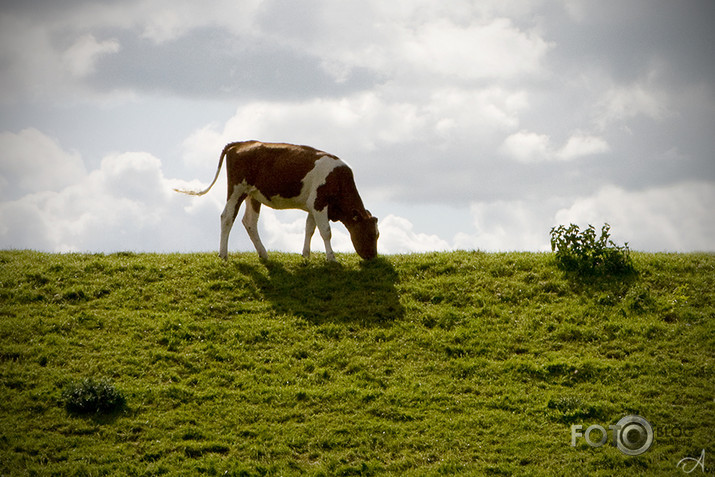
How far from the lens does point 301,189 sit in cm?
2145

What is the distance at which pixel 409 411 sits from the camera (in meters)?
14.5

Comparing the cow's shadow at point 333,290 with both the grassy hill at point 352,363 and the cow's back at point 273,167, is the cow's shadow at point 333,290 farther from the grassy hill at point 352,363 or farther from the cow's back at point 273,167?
the cow's back at point 273,167

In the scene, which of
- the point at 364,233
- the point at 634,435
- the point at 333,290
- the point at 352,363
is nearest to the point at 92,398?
the point at 352,363

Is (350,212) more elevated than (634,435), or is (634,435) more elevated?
Answer: (350,212)

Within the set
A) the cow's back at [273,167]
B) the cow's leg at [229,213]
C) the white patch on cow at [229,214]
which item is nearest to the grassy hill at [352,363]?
the white patch on cow at [229,214]

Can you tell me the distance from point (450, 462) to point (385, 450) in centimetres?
118

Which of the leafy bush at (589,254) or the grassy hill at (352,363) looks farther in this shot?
the leafy bush at (589,254)

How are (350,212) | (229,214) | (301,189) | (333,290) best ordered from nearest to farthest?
(333,290) → (301,189) → (350,212) → (229,214)

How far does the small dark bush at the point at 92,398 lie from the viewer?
47.5 feet

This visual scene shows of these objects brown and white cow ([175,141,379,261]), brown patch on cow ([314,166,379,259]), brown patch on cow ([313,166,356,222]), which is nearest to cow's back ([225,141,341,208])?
brown and white cow ([175,141,379,261])

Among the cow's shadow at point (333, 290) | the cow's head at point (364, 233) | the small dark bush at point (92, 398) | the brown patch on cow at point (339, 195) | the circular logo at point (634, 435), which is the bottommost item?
the circular logo at point (634, 435)

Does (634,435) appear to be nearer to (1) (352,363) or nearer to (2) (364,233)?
(1) (352,363)

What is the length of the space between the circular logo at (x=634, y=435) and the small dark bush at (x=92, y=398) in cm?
940

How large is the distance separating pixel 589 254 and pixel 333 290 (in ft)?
23.6
